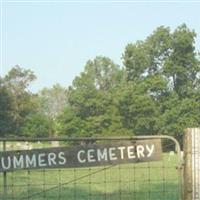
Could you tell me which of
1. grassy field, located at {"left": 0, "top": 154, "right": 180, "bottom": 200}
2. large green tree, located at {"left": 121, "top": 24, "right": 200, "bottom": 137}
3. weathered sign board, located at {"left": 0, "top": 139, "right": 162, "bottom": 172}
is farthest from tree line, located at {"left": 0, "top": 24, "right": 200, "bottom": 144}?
weathered sign board, located at {"left": 0, "top": 139, "right": 162, "bottom": 172}

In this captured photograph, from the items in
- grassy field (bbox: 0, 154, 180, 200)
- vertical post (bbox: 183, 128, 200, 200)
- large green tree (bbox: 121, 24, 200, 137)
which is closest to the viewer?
vertical post (bbox: 183, 128, 200, 200)

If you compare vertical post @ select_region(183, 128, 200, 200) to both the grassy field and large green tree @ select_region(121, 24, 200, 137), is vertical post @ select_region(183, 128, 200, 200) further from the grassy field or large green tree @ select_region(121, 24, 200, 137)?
large green tree @ select_region(121, 24, 200, 137)

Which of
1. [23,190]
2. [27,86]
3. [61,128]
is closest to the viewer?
[23,190]

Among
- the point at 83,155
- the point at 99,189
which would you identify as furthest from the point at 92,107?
the point at 83,155

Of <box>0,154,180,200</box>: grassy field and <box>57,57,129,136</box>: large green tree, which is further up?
<box>57,57,129,136</box>: large green tree

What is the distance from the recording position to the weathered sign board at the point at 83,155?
6.44 meters

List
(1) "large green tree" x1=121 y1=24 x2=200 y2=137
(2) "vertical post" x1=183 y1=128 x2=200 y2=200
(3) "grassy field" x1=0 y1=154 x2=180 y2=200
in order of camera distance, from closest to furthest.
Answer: (2) "vertical post" x1=183 y1=128 x2=200 y2=200, (3) "grassy field" x1=0 y1=154 x2=180 y2=200, (1) "large green tree" x1=121 y1=24 x2=200 y2=137

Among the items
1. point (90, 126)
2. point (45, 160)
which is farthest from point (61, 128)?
point (45, 160)

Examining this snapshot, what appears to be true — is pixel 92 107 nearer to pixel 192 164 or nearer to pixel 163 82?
pixel 163 82

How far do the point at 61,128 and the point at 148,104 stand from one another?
40.8 feet

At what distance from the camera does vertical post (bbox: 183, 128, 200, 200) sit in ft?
20.9

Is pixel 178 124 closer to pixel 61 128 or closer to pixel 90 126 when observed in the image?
pixel 90 126

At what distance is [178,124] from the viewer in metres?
65.8

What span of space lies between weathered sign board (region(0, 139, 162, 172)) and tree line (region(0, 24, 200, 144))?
5716cm
